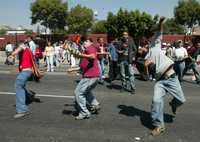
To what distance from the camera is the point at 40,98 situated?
11.3 meters

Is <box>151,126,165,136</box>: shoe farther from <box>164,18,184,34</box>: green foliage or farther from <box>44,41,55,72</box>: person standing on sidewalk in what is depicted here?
<box>164,18,184,34</box>: green foliage

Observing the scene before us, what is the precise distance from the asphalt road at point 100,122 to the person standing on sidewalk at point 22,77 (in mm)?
198

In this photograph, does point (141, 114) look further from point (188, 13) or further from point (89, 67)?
point (188, 13)

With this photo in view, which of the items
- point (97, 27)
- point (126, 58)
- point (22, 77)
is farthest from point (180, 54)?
point (97, 27)

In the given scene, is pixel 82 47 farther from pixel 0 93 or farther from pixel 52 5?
pixel 52 5

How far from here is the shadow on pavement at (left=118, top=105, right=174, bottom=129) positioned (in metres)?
8.27

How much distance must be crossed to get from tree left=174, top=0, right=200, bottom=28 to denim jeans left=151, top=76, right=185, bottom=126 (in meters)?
61.4

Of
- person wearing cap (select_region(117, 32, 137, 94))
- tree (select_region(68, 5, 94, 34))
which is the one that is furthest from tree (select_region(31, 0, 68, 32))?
person wearing cap (select_region(117, 32, 137, 94))

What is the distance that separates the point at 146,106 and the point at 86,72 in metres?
2.29

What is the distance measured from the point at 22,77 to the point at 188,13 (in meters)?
61.2

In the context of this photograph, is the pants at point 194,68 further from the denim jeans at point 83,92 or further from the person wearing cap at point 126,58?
the denim jeans at point 83,92

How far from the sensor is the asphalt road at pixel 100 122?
7246 millimetres

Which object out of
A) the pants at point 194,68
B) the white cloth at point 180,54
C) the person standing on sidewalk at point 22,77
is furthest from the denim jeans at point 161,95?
the pants at point 194,68

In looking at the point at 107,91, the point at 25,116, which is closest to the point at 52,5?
the point at 107,91
